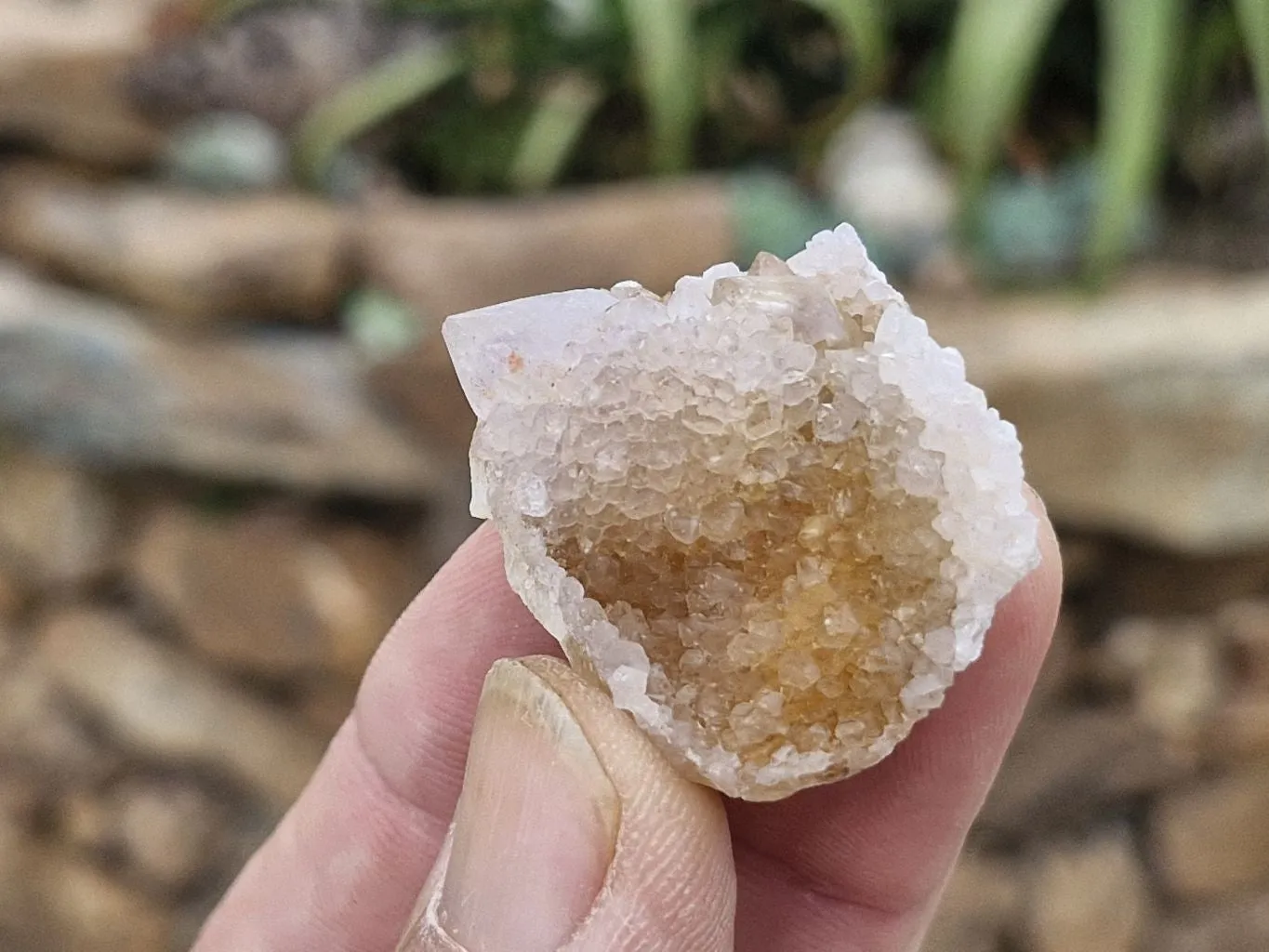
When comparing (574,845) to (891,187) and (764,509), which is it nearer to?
(764,509)

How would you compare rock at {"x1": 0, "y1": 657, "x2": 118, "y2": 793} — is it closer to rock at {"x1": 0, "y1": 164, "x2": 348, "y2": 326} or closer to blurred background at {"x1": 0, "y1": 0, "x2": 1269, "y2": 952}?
blurred background at {"x1": 0, "y1": 0, "x2": 1269, "y2": 952}

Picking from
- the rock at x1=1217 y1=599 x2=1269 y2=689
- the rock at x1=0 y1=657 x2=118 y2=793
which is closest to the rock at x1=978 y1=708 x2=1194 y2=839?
the rock at x1=1217 y1=599 x2=1269 y2=689

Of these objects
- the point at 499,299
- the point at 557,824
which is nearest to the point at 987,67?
the point at 499,299

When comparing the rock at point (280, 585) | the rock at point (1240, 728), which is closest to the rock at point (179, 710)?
the rock at point (280, 585)

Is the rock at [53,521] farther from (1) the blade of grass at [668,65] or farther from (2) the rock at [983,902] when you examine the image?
(2) the rock at [983,902]

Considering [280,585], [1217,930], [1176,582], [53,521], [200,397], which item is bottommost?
[1217,930]

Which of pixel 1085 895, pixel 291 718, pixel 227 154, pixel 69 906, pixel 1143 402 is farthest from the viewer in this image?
pixel 69 906

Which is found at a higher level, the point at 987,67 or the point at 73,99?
the point at 73,99

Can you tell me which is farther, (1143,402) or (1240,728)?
(1240,728)
